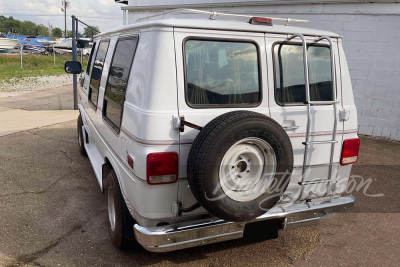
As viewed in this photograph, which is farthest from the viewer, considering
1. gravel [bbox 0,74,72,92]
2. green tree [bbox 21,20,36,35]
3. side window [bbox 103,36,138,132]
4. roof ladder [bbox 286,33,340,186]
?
green tree [bbox 21,20,36,35]

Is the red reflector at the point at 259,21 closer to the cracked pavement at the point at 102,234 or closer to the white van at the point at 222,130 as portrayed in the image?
the white van at the point at 222,130

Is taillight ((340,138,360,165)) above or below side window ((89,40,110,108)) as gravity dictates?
below

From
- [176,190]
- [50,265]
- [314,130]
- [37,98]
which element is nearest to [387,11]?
[314,130]

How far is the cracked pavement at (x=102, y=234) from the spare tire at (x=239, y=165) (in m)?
0.50

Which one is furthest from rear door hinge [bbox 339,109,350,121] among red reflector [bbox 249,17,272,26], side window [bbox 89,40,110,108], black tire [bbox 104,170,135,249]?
side window [bbox 89,40,110,108]

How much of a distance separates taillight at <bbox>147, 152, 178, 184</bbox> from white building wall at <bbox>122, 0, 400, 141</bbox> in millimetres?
6319

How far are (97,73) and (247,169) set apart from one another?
2.42 meters

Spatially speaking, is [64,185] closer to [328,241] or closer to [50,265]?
[50,265]

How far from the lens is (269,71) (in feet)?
9.13

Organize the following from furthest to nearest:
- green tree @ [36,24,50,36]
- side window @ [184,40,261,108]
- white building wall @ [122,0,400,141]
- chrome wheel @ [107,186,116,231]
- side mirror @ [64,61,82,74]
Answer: green tree @ [36,24,50,36] < white building wall @ [122,0,400,141] < side mirror @ [64,61,82,74] < chrome wheel @ [107,186,116,231] < side window @ [184,40,261,108]

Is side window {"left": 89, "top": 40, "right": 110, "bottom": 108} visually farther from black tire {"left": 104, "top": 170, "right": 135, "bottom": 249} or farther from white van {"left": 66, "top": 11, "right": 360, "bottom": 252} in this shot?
black tire {"left": 104, "top": 170, "right": 135, "bottom": 249}

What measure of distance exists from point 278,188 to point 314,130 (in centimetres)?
62

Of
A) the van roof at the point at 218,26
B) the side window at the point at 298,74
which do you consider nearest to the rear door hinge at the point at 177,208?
the side window at the point at 298,74

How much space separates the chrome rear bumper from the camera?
2.48 meters
